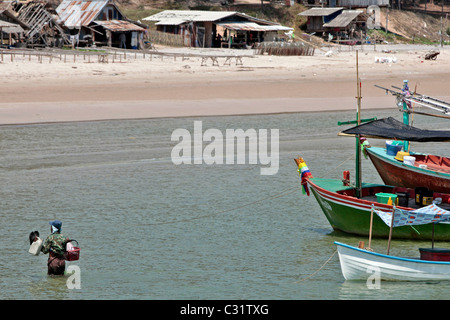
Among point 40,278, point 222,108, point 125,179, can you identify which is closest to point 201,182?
point 125,179

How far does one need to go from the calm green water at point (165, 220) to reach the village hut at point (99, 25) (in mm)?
29119

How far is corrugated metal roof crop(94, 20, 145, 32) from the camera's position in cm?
5616

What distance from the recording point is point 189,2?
78.4 metres

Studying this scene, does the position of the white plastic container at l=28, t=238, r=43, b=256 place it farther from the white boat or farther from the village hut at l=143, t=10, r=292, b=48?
the village hut at l=143, t=10, r=292, b=48

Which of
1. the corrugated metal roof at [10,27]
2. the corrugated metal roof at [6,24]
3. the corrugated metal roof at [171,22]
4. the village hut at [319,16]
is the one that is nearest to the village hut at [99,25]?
the corrugated metal roof at [171,22]

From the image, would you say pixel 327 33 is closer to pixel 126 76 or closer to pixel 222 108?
pixel 126 76

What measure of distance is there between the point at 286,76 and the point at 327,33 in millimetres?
Answer: 31423

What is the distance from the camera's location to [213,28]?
213 feet

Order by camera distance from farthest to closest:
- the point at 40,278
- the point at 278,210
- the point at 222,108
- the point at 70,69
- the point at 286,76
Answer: the point at 286,76
the point at 70,69
the point at 222,108
the point at 278,210
the point at 40,278

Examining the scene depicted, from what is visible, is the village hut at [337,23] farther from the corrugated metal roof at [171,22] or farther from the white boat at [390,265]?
the white boat at [390,265]

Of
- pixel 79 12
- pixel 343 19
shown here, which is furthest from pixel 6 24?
pixel 343 19

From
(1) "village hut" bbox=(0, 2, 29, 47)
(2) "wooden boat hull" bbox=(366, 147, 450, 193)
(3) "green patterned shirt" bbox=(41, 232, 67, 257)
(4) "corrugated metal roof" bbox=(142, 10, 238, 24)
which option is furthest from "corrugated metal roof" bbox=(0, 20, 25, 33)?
(3) "green patterned shirt" bbox=(41, 232, 67, 257)

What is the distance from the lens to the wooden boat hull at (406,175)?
16828mm

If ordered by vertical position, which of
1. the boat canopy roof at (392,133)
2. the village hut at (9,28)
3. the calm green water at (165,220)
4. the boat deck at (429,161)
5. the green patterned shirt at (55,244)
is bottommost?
the calm green water at (165,220)
